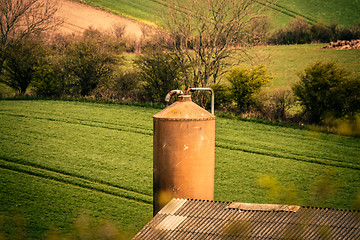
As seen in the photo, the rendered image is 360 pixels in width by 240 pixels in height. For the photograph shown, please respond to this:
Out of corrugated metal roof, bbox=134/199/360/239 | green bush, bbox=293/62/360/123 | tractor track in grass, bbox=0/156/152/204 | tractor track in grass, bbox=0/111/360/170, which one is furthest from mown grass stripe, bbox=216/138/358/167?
corrugated metal roof, bbox=134/199/360/239

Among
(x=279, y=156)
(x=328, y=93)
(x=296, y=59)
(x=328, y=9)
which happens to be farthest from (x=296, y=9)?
(x=279, y=156)

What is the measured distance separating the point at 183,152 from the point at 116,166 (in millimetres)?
5696

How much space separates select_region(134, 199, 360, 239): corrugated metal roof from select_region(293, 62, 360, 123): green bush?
12226 millimetres

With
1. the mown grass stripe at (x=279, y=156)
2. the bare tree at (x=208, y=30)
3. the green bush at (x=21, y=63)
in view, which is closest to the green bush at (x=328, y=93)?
the mown grass stripe at (x=279, y=156)

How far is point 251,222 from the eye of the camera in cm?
455

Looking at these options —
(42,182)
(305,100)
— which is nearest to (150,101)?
(305,100)

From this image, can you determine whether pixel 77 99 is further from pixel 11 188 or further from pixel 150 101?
pixel 11 188

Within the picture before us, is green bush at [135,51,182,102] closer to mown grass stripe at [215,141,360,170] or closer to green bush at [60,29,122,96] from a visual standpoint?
green bush at [60,29,122,96]

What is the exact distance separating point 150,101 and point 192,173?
1695 centimetres

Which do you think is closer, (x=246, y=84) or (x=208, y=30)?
(x=246, y=84)

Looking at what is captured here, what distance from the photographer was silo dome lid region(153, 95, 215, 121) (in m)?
6.17

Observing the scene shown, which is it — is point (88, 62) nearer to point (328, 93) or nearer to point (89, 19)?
point (328, 93)

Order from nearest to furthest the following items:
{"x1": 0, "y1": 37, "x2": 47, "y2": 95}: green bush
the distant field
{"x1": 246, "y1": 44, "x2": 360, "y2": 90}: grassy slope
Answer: {"x1": 0, "y1": 37, "x2": 47, "y2": 95}: green bush → {"x1": 246, "y1": 44, "x2": 360, "y2": 90}: grassy slope → the distant field

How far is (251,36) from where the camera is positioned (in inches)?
869
